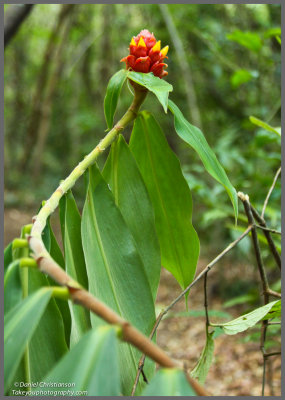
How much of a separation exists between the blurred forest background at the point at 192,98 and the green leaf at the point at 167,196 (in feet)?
1.57

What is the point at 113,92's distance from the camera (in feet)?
1.67

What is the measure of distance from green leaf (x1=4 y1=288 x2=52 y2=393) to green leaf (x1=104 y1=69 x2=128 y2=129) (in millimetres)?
266

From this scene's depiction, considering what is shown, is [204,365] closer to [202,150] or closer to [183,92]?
[202,150]

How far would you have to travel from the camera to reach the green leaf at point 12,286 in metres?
0.35

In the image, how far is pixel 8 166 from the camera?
20.1 feet

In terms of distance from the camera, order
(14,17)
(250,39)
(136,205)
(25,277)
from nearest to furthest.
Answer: (25,277), (136,205), (250,39), (14,17)

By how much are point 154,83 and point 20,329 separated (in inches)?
11.0

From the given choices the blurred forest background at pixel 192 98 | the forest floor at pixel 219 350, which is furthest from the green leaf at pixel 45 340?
the forest floor at pixel 219 350

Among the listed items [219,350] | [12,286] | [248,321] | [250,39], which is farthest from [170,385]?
[219,350]

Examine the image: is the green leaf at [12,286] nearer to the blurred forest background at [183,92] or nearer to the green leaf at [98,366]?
the green leaf at [98,366]

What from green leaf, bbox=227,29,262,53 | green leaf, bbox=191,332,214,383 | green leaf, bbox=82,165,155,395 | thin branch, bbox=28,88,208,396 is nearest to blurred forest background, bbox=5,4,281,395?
green leaf, bbox=227,29,262,53

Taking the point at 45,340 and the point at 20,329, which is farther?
the point at 45,340

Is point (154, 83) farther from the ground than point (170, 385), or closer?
farther from the ground

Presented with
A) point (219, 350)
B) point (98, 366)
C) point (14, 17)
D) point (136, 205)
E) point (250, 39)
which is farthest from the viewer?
point (219, 350)
